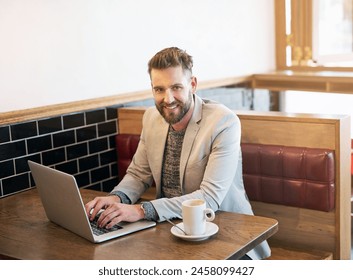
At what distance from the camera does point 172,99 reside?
8.09 feet

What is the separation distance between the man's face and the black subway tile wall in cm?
84

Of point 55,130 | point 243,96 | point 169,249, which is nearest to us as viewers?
point 169,249

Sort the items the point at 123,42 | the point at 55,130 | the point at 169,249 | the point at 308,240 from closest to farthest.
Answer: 1. the point at 169,249
2. the point at 308,240
3. the point at 55,130
4. the point at 123,42

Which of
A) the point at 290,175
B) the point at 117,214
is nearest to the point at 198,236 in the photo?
the point at 117,214

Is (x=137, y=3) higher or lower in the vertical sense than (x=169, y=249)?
higher

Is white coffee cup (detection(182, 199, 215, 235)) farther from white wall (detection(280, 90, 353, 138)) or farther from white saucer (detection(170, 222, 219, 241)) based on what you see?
white wall (detection(280, 90, 353, 138))

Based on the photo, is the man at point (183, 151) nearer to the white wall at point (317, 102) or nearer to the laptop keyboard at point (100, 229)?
the laptop keyboard at point (100, 229)

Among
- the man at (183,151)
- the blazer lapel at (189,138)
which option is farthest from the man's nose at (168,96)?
the blazer lapel at (189,138)

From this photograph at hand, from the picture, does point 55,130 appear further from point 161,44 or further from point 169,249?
point 169,249

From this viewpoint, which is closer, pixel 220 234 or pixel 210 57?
pixel 220 234

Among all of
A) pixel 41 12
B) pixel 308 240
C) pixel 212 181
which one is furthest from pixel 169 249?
pixel 41 12

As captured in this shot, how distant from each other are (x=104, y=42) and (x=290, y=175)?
131cm

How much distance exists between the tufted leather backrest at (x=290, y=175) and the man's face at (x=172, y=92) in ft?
1.93
